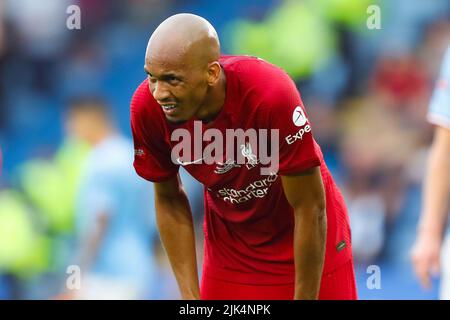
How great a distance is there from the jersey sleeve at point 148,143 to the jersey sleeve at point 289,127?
18.2 inches

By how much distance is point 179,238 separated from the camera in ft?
13.1

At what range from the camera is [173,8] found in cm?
638

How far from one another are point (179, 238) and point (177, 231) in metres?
0.03

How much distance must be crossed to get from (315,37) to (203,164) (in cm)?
276

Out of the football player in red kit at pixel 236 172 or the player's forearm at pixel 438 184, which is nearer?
the football player in red kit at pixel 236 172

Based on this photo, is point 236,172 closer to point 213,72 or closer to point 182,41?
point 213,72

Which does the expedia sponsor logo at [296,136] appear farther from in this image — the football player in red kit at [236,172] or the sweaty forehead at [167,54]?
the sweaty forehead at [167,54]

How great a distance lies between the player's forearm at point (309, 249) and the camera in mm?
3621

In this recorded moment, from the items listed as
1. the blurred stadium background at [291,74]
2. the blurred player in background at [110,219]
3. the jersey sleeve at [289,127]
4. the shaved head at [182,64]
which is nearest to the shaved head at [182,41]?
the shaved head at [182,64]

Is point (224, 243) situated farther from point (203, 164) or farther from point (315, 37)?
point (315, 37)

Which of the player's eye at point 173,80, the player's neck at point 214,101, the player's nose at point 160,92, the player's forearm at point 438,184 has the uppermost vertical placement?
the player's eye at point 173,80

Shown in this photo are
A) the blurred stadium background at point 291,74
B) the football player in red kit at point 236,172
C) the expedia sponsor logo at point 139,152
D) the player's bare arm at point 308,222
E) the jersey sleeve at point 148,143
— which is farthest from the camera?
the blurred stadium background at point 291,74

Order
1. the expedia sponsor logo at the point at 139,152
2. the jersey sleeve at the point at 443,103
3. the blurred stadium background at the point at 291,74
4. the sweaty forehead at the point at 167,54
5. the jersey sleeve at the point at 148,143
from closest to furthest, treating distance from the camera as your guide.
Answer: the sweaty forehead at the point at 167,54
the jersey sleeve at the point at 148,143
the expedia sponsor logo at the point at 139,152
the jersey sleeve at the point at 443,103
the blurred stadium background at the point at 291,74
